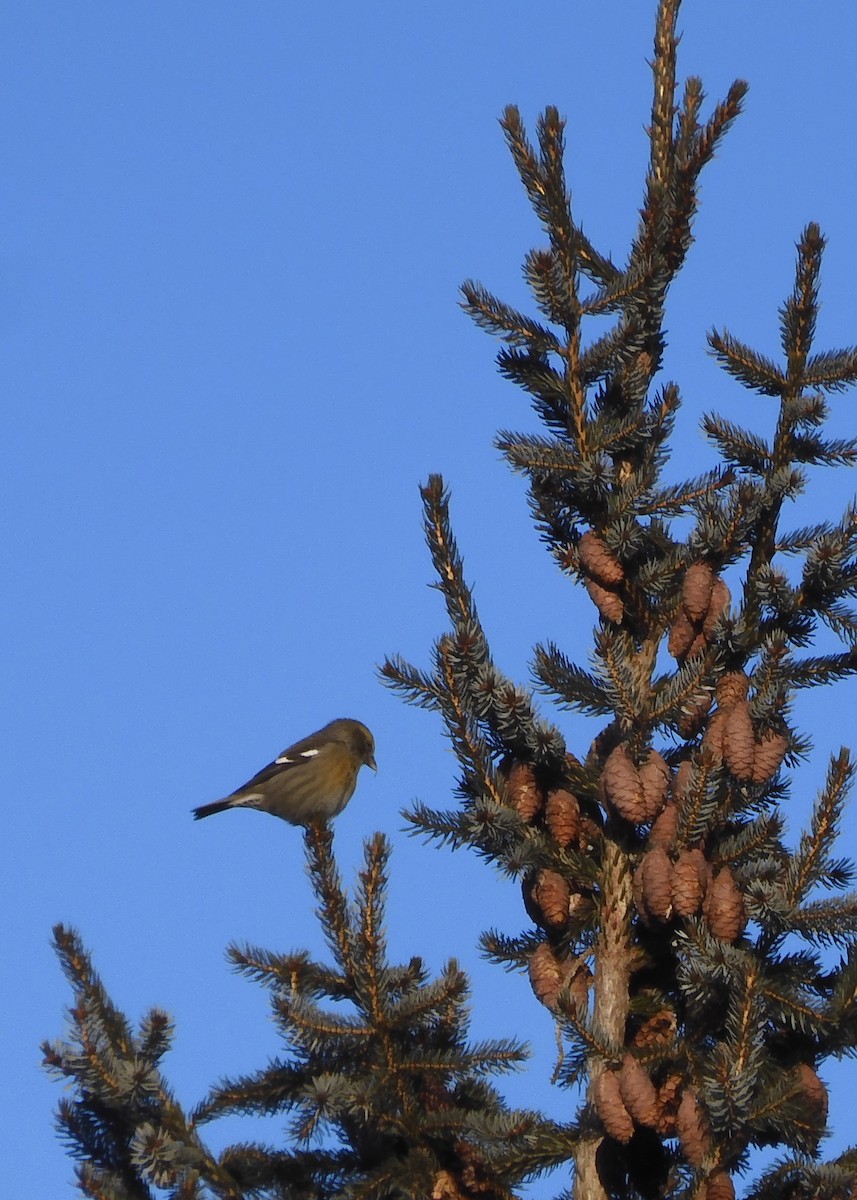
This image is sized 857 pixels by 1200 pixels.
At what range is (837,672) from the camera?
477 cm

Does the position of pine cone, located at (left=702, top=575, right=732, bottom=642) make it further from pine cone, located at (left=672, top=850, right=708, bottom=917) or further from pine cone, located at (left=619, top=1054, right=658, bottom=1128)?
pine cone, located at (left=619, top=1054, right=658, bottom=1128)

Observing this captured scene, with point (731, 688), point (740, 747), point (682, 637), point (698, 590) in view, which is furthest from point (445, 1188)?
point (698, 590)

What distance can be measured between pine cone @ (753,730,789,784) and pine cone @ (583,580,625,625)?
727 millimetres

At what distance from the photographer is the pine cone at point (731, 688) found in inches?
183

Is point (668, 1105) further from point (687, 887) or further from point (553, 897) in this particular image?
point (553, 897)

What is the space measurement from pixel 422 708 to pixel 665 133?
208 centimetres

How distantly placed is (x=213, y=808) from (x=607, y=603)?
5303mm

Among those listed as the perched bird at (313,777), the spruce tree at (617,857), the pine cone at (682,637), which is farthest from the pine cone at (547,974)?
the perched bird at (313,777)

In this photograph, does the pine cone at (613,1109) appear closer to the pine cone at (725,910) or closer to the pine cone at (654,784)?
the pine cone at (725,910)

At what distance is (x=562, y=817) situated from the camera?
186 inches

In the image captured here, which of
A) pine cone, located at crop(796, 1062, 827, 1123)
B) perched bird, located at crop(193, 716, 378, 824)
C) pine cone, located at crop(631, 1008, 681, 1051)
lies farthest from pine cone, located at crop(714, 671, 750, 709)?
perched bird, located at crop(193, 716, 378, 824)

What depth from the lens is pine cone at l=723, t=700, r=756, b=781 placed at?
4.38 m

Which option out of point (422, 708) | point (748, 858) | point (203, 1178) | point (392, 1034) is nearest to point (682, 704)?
point (748, 858)

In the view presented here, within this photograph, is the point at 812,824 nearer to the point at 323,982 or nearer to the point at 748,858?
the point at 748,858
